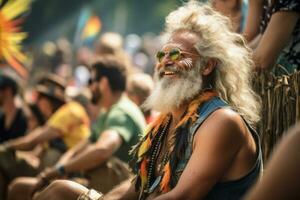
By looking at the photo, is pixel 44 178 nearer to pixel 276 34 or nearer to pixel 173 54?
pixel 173 54

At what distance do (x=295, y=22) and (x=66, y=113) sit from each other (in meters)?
3.67

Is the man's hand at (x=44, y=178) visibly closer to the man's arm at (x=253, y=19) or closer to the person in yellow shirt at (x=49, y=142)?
the person in yellow shirt at (x=49, y=142)

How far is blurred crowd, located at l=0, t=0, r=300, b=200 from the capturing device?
4.38m

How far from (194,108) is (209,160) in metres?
0.42

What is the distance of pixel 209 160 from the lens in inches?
145

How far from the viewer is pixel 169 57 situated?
4.24 metres

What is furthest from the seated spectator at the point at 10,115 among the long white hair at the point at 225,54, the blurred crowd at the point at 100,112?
the long white hair at the point at 225,54

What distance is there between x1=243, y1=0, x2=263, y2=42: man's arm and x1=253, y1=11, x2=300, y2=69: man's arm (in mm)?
379

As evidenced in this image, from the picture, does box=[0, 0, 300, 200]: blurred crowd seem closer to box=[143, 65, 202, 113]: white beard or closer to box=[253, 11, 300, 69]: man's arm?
box=[253, 11, 300, 69]: man's arm

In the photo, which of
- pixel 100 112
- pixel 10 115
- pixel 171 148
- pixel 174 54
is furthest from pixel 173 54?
pixel 10 115

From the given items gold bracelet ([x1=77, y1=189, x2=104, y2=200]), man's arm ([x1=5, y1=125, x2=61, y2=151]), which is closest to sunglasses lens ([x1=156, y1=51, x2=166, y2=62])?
gold bracelet ([x1=77, y1=189, x2=104, y2=200])

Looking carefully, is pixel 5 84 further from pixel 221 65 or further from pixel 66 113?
pixel 221 65

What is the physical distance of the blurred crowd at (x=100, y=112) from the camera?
438 cm

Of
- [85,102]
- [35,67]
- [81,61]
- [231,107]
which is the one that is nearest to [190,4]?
[231,107]
